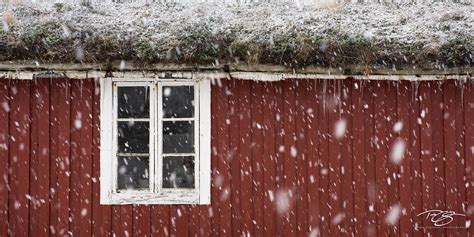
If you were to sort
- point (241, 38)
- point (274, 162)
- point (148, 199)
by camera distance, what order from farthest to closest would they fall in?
point (274, 162)
point (148, 199)
point (241, 38)

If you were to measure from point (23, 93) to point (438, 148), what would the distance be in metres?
4.61

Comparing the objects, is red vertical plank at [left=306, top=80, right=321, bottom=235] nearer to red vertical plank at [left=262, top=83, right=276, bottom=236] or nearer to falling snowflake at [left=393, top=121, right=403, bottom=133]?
red vertical plank at [left=262, top=83, right=276, bottom=236]

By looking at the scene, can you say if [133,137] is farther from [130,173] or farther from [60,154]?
[60,154]

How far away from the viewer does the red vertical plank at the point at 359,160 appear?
21.6 feet

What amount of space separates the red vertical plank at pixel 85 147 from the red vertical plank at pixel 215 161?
1.34 m

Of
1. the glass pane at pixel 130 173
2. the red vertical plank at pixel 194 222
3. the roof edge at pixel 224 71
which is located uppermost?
the roof edge at pixel 224 71

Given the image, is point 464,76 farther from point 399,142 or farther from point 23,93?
point 23,93

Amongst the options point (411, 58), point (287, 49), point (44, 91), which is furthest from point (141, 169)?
point (411, 58)

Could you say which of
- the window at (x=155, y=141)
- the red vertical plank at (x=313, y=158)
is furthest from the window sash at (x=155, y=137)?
the red vertical plank at (x=313, y=158)

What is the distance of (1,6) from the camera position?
7.05m

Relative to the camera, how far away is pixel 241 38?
6.36m

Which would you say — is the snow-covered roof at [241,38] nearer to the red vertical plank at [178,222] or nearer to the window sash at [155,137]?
the window sash at [155,137]

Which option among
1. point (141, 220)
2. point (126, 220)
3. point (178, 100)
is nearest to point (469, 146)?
point (178, 100)

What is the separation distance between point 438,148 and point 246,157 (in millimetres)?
2115
